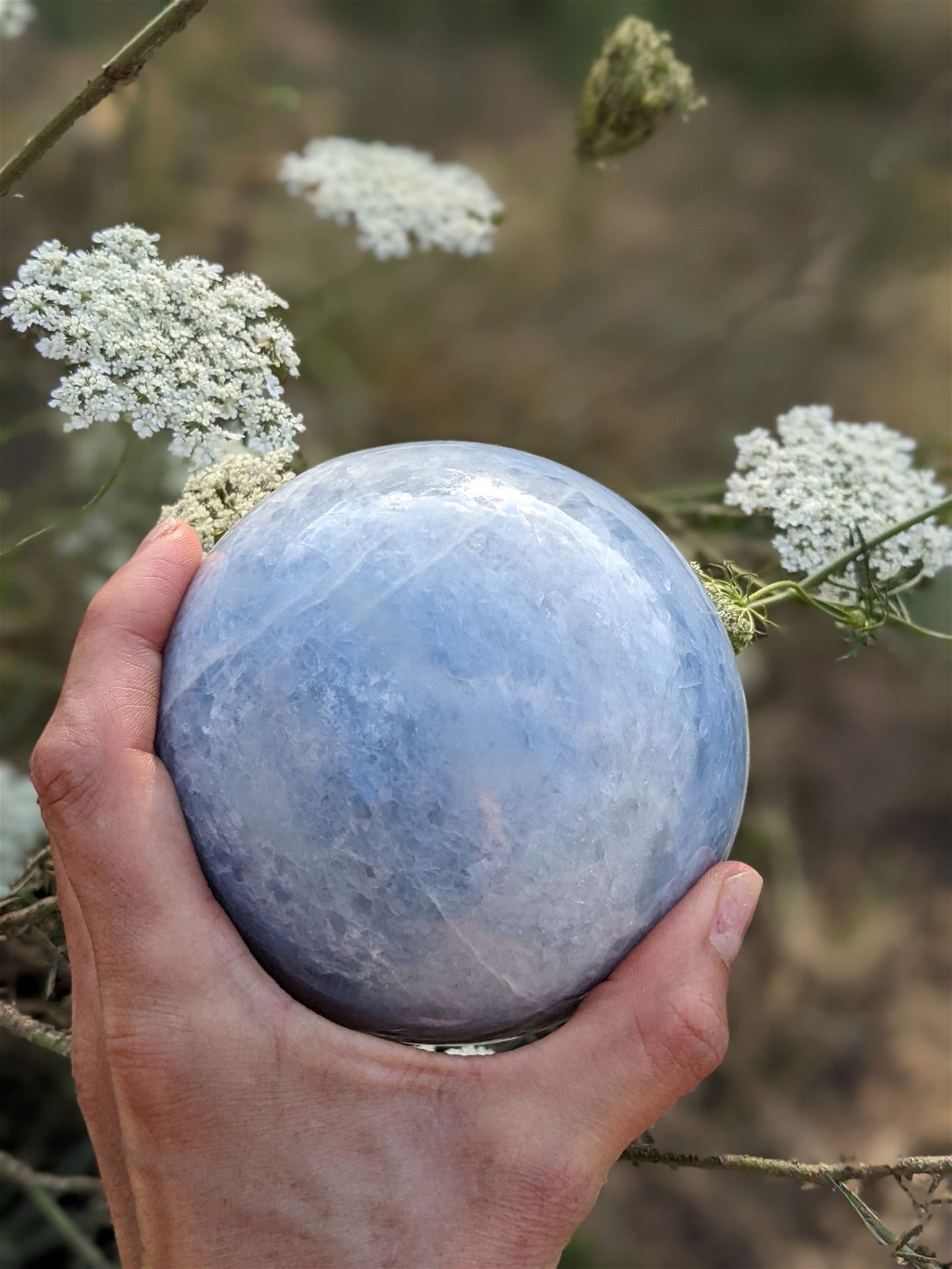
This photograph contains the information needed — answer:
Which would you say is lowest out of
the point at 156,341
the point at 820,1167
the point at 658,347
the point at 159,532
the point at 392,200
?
the point at 820,1167

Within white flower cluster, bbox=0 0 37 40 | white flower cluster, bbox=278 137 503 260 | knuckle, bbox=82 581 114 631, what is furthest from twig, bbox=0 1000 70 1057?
white flower cluster, bbox=0 0 37 40

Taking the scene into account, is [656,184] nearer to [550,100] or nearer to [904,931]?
[550,100]

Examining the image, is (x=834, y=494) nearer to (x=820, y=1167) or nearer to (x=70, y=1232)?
(x=820, y=1167)

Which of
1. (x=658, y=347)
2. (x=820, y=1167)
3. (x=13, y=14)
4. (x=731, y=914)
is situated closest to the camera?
(x=731, y=914)

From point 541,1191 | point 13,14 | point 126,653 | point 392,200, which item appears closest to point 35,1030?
point 126,653

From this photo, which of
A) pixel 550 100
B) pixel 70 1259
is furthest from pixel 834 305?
pixel 70 1259

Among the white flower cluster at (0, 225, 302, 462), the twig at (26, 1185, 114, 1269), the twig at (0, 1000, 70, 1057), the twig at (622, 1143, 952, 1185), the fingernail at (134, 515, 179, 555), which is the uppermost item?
the white flower cluster at (0, 225, 302, 462)

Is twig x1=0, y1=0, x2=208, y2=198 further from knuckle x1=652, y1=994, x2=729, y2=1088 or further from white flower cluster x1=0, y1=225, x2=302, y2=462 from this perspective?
knuckle x1=652, y1=994, x2=729, y2=1088
